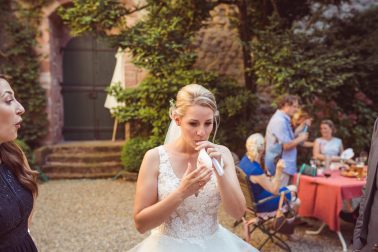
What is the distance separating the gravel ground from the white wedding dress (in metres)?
2.48

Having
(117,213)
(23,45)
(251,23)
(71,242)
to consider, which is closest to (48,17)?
(23,45)

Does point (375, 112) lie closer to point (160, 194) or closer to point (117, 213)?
point (117, 213)

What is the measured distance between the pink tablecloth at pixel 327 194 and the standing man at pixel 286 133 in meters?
0.44

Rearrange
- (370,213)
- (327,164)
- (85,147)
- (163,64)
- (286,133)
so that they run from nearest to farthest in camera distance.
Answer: (370,213)
(286,133)
(327,164)
(163,64)
(85,147)

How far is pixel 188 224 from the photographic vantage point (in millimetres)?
2016

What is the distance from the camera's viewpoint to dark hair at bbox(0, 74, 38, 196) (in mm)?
1796

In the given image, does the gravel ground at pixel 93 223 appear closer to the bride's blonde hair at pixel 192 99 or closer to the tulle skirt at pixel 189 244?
the tulle skirt at pixel 189 244

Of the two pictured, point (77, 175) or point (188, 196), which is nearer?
point (188, 196)

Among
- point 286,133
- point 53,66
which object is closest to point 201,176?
point 286,133

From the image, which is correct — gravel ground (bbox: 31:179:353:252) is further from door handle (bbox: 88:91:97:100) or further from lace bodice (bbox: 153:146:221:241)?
door handle (bbox: 88:91:97:100)

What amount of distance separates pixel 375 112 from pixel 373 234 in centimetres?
525

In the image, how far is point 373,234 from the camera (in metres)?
2.14

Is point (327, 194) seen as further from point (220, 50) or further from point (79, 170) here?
point (79, 170)

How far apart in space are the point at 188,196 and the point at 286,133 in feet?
11.0
